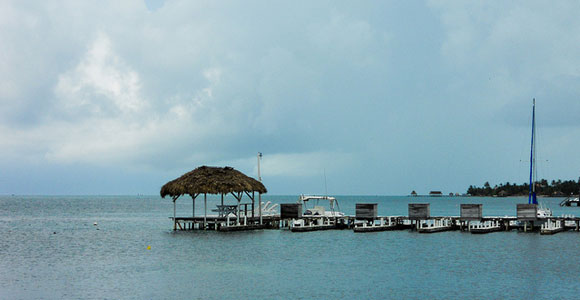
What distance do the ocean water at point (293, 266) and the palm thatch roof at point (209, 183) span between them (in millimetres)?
3506

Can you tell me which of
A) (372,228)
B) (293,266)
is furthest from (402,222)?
(293,266)

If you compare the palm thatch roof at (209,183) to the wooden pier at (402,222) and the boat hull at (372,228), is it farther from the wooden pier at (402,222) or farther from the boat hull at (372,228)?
the boat hull at (372,228)

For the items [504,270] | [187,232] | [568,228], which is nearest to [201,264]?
[504,270]

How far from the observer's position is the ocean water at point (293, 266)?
25.5 m

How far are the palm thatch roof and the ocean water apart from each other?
3.51m

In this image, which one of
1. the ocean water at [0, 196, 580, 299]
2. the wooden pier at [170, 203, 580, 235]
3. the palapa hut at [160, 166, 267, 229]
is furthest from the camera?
the wooden pier at [170, 203, 580, 235]

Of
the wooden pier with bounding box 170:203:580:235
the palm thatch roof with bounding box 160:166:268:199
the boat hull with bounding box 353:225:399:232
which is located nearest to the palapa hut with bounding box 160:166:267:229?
the palm thatch roof with bounding box 160:166:268:199

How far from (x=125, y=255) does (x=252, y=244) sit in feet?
28.8

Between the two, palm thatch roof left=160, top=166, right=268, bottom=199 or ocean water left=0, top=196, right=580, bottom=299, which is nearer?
ocean water left=0, top=196, right=580, bottom=299

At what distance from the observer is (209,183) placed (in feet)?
161

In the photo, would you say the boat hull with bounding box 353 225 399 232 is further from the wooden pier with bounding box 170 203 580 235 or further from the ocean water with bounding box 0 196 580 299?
the ocean water with bounding box 0 196 580 299

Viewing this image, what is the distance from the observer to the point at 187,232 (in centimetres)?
5162

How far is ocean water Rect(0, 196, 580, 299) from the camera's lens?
25531mm

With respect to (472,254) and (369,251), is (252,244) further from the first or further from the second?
(472,254)
